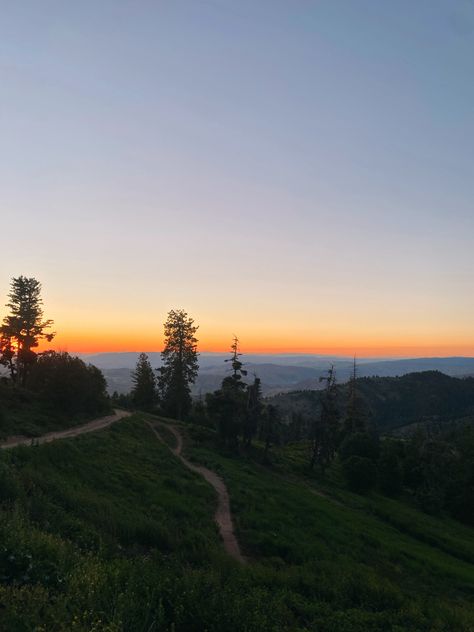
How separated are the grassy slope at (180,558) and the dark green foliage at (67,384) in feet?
35.5

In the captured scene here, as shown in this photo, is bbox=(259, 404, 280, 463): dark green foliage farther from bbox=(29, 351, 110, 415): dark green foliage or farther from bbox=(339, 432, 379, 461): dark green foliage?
bbox=(29, 351, 110, 415): dark green foliage

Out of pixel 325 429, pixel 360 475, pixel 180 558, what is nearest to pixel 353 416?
pixel 325 429

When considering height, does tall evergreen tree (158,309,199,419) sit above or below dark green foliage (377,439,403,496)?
above

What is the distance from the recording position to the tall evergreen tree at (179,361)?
211ft

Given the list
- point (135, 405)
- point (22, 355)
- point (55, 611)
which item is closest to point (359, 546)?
point (55, 611)

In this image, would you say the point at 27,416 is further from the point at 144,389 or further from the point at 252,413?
the point at 144,389

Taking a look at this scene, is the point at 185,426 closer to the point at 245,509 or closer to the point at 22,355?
the point at 22,355

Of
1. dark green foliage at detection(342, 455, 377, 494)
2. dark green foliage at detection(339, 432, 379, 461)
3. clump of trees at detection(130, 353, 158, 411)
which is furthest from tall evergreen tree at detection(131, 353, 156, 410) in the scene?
dark green foliage at detection(342, 455, 377, 494)

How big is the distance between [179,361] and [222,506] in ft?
129

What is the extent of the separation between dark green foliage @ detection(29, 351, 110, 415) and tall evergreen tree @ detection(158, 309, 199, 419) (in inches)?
511

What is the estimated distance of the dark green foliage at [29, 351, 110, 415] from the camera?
1763 inches

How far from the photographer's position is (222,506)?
25.8 meters

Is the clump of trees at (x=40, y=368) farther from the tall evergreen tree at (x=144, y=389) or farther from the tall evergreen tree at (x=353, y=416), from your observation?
the tall evergreen tree at (x=353, y=416)

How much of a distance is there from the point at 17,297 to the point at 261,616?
5365cm
